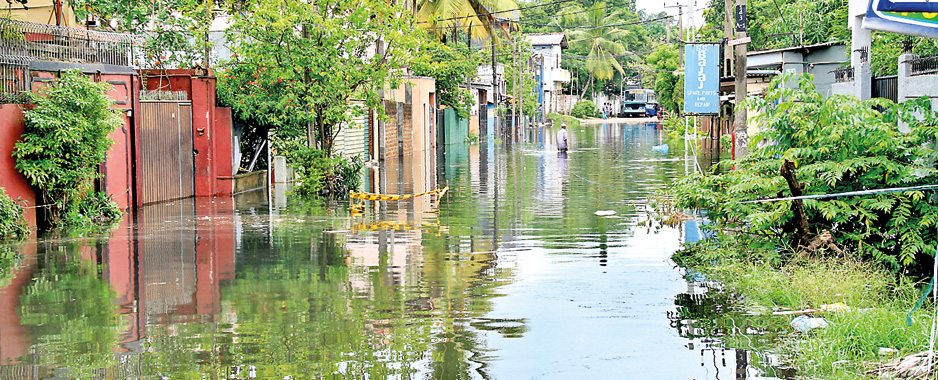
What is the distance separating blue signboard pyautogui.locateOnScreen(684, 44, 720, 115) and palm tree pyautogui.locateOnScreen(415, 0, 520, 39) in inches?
917

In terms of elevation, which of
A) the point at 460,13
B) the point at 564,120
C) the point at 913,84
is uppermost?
the point at 460,13

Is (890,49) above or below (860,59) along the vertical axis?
above

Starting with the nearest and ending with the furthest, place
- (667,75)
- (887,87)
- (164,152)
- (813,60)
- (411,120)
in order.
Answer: (887,87) → (164,152) → (813,60) → (411,120) → (667,75)

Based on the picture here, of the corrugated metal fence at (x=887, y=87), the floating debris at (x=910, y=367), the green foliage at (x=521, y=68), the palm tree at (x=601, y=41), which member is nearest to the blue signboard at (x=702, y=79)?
the corrugated metal fence at (x=887, y=87)

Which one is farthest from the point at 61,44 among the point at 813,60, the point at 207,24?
the point at 813,60

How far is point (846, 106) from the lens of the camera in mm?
10273

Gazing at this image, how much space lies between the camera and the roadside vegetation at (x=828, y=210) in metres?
9.47

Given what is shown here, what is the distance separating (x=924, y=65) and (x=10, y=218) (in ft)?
43.1

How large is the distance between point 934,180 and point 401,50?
12.7 meters

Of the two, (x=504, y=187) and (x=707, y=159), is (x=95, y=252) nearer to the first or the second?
(x=504, y=187)

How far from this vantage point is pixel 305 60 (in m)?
19.9

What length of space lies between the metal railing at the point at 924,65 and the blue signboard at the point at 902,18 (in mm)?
6577

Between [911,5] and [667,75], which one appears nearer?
[911,5]

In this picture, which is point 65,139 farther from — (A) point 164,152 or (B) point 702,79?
(B) point 702,79
